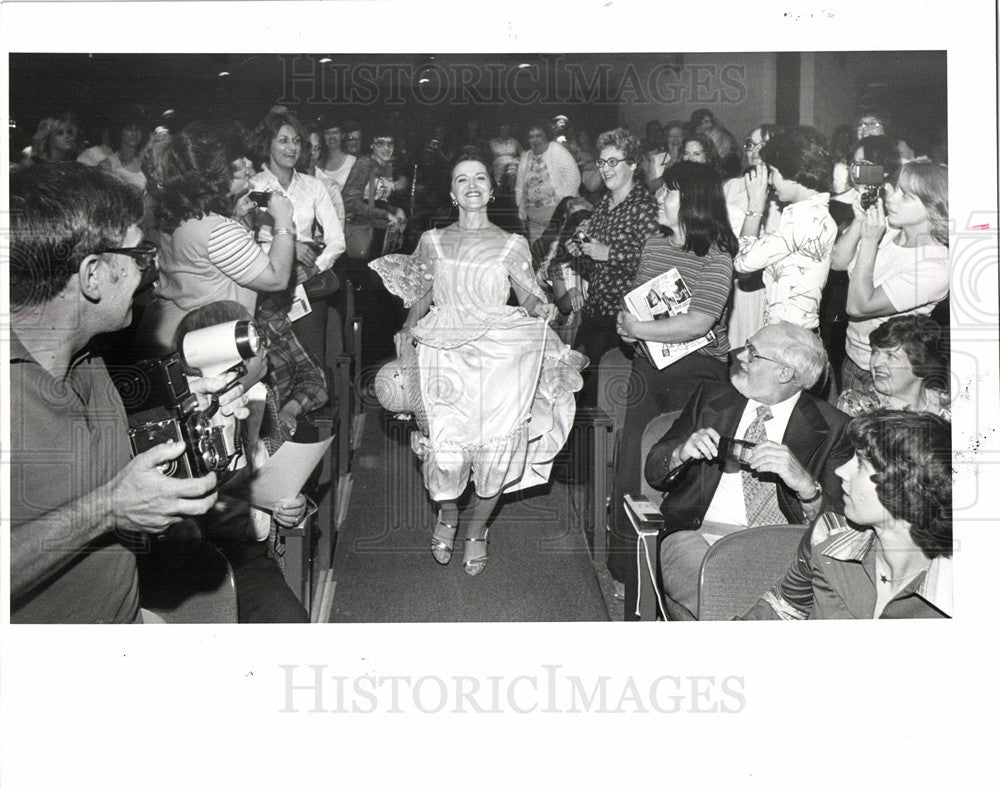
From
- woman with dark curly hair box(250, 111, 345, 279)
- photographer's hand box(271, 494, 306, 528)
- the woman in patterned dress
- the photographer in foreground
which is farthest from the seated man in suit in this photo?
the photographer in foreground

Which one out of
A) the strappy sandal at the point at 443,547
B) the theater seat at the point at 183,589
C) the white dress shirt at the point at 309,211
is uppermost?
the white dress shirt at the point at 309,211

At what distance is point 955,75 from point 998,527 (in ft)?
4.07

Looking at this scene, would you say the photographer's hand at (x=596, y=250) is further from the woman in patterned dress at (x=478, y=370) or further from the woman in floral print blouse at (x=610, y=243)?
the woman in patterned dress at (x=478, y=370)

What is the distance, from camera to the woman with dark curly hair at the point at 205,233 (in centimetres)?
262

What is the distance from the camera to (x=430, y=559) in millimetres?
2727

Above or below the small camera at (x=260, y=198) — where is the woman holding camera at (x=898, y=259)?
below

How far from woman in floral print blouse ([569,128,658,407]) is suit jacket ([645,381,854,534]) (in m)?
0.27

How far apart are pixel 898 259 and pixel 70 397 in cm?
226

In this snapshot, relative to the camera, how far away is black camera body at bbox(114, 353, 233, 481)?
103 inches

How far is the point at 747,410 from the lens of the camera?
9.00ft

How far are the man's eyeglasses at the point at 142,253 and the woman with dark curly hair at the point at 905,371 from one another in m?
1.91

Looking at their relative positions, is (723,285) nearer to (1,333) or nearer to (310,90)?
(310,90)

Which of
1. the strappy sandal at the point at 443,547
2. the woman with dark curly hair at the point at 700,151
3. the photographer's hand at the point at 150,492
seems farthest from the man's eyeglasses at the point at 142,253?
the woman with dark curly hair at the point at 700,151

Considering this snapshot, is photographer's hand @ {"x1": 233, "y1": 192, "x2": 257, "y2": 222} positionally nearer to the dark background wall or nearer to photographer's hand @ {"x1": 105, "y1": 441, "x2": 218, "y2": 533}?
the dark background wall
